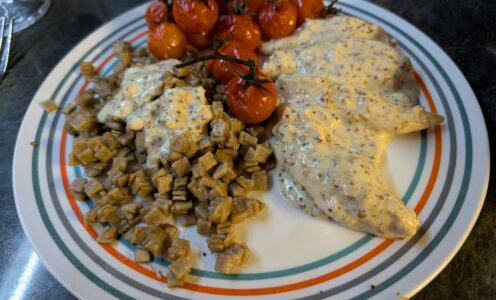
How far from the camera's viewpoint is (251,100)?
5.48 ft

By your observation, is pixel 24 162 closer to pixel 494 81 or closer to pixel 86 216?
pixel 86 216

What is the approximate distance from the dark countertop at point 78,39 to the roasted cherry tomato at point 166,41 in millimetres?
780

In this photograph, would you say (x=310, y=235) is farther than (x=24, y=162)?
No

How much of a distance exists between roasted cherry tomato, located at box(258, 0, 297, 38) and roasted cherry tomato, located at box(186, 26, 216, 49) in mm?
246

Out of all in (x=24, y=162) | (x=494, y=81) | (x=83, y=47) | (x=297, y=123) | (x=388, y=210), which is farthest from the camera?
(x=83, y=47)

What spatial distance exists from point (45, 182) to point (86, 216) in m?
0.29

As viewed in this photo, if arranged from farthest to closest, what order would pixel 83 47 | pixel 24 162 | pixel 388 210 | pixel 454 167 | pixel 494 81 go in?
pixel 83 47 < pixel 494 81 < pixel 24 162 < pixel 454 167 < pixel 388 210

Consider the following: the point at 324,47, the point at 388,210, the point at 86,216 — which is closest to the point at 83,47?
the point at 86,216

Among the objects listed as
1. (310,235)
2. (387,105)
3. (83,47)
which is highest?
(387,105)

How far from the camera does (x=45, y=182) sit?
176 cm

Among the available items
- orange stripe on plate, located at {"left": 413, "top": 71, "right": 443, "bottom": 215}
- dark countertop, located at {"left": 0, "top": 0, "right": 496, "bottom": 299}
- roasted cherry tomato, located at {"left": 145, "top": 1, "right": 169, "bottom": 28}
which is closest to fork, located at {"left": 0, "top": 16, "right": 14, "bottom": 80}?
dark countertop, located at {"left": 0, "top": 0, "right": 496, "bottom": 299}

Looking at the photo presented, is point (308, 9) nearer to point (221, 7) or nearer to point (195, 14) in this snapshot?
point (221, 7)

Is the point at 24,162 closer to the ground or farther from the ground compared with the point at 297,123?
closer to the ground

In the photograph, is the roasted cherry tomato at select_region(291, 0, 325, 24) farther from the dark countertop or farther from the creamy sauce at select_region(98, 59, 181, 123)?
the creamy sauce at select_region(98, 59, 181, 123)
